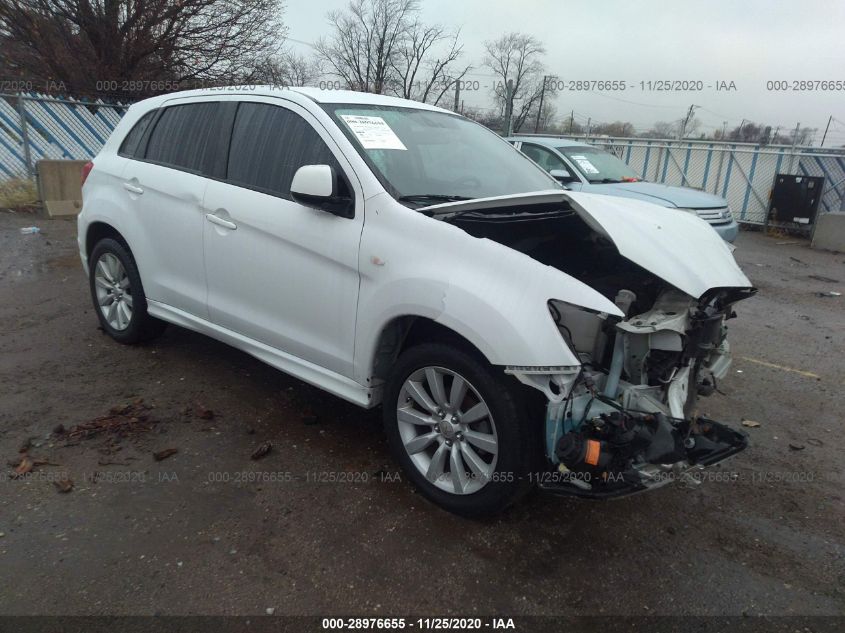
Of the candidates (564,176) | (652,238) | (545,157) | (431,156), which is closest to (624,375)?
(652,238)

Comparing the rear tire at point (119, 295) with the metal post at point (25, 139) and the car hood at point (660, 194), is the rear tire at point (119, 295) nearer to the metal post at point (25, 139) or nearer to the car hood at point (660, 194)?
the car hood at point (660, 194)

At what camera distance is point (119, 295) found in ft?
15.4

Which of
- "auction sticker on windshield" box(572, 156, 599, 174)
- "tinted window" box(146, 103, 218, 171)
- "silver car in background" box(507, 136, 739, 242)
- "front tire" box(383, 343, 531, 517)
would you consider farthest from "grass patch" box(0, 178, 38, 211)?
"front tire" box(383, 343, 531, 517)

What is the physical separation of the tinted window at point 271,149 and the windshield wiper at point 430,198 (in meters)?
0.36

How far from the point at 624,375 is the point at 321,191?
167cm

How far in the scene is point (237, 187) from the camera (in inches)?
144

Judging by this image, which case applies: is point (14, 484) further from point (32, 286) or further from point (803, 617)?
point (32, 286)

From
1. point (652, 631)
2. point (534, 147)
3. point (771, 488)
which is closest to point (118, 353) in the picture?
point (652, 631)

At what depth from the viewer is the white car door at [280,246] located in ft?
10.3

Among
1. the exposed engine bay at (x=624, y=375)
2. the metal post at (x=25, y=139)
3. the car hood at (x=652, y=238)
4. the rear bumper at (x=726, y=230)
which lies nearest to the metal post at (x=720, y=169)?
the rear bumper at (x=726, y=230)

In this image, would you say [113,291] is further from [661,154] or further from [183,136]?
[661,154]

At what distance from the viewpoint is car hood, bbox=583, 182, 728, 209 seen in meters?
8.60

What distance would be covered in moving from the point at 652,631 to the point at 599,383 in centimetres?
98

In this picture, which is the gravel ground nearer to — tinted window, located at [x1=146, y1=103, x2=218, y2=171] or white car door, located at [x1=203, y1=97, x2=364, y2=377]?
white car door, located at [x1=203, y1=97, x2=364, y2=377]
